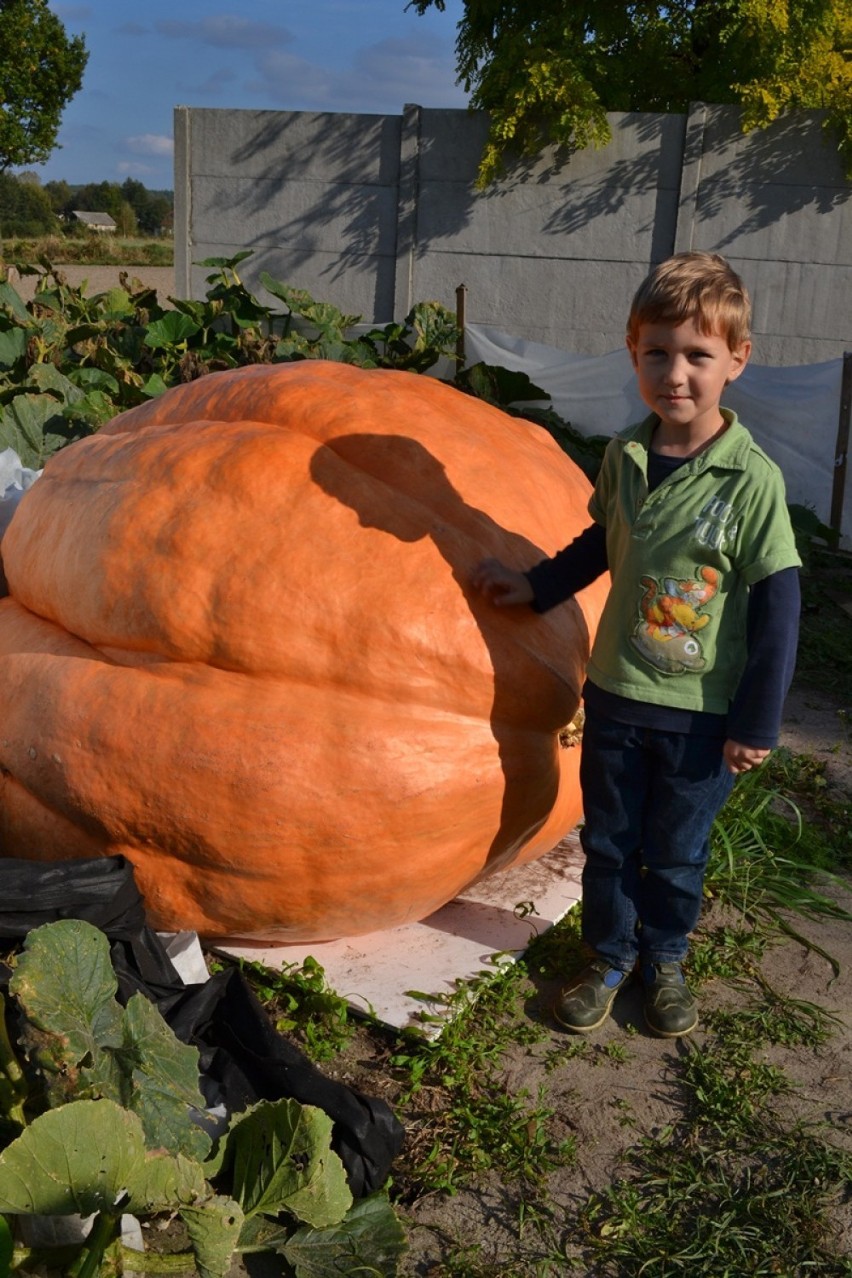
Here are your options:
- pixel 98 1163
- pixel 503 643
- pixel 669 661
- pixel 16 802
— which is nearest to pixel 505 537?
pixel 503 643

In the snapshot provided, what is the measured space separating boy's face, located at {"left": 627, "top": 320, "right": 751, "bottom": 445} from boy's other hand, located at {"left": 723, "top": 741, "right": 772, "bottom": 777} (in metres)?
0.63

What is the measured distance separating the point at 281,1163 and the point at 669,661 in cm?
114

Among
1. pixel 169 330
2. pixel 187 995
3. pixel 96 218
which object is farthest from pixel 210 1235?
pixel 96 218

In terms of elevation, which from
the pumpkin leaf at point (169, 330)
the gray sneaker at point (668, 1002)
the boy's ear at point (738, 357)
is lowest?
the gray sneaker at point (668, 1002)

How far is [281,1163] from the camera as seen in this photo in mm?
1809

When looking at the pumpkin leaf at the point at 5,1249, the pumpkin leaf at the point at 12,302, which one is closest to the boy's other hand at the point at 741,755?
the pumpkin leaf at the point at 5,1249

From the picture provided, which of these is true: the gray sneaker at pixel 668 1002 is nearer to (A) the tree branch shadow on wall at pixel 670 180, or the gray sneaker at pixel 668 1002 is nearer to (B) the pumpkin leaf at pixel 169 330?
(B) the pumpkin leaf at pixel 169 330

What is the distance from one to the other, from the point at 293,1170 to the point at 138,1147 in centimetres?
31

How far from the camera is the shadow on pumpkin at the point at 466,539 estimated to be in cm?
238

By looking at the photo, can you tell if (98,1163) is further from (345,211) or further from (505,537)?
(345,211)

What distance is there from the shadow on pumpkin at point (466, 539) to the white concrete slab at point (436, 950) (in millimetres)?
223

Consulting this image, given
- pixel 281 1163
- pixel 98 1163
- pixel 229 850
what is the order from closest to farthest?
1. pixel 98 1163
2. pixel 281 1163
3. pixel 229 850

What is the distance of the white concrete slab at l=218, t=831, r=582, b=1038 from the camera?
8.12 feet

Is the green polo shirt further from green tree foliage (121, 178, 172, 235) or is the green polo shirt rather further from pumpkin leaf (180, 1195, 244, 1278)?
green tree foliage (121, 178, 172, 235)
